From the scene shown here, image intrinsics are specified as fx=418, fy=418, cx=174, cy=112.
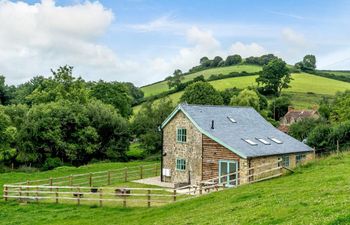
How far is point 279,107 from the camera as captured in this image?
291 ft

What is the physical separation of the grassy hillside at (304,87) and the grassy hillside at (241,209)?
215 ft

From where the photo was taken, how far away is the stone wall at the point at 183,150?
3241 centimetres

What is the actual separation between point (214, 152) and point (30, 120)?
29841 mm

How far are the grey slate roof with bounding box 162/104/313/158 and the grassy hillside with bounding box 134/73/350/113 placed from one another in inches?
2089

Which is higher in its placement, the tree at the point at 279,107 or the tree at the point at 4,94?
the tree at the point at 4,94

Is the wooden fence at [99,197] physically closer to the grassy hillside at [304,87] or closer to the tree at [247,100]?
the tree at [247,100]

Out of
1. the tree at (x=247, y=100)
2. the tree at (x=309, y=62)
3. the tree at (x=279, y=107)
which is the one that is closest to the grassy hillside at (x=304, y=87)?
the tree at (x=279, y=107)

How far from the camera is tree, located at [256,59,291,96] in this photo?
94.1 metres

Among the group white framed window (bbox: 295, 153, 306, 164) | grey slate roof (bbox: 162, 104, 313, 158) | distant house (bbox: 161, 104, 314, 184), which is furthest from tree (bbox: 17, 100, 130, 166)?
white framed window (bbox: 295, 153, 306, 164)

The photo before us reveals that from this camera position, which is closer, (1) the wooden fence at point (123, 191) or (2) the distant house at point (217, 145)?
(1) the wooden fence at point (123, 191)

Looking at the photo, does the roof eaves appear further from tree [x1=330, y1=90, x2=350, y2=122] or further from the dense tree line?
tree [x1=330, y1=90, x2=350, y2=122]

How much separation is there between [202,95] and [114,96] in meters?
17.9

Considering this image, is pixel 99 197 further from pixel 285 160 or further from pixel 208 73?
pixel 208 73

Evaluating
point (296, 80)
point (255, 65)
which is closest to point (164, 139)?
point (296, 80)
